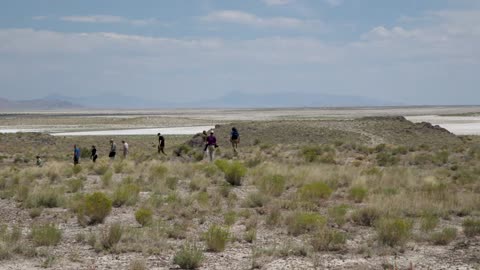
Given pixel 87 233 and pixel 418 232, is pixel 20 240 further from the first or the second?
pixel 418 232

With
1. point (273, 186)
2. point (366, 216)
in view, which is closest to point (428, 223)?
point (366, 216)

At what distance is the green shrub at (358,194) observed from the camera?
1803 centimetres

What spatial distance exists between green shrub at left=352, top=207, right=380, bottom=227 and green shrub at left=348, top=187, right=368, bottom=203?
2.90m

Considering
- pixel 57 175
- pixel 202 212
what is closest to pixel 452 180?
pixel 202 212

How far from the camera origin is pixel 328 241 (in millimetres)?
12172

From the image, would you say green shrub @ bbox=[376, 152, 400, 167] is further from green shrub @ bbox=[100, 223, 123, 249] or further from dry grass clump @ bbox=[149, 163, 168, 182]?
green shrub @ bbox=[100, 223, 123, 249]

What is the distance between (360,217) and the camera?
14844 mm

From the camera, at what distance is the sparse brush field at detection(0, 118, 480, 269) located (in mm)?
11352

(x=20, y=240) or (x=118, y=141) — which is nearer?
(x=20, y=240)

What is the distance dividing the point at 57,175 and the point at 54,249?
512 inches

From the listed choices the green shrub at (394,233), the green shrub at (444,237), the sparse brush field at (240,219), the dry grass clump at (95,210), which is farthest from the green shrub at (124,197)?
the green shrub at (444,237)

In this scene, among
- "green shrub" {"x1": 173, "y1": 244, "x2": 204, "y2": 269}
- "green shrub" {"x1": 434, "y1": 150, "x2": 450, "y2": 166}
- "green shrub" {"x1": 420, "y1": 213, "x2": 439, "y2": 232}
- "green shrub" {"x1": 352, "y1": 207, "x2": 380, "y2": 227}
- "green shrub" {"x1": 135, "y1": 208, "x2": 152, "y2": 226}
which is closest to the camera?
"green shrub" {"x1": 173, "y1": 244, "x2": 204, "y2": 269}

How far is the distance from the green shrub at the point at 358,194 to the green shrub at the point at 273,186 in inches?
86.4

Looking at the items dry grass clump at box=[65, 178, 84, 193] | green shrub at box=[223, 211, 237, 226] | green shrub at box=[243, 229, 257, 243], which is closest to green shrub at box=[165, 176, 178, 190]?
dry grass clump at box=[65, 178, 84, 193]
